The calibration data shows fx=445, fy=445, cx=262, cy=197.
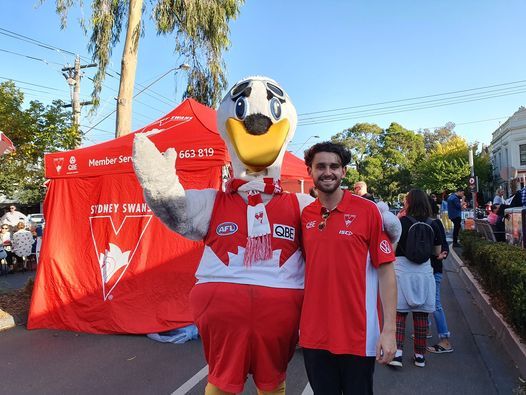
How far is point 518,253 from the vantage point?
6008 mm

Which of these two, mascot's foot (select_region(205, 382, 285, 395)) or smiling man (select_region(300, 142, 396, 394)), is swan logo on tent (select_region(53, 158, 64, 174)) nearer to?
mascot's foot (select_region(205, 382, 285, 395))

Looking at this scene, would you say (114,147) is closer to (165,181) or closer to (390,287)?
(165,181)

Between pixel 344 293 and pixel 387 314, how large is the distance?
253 millimetres

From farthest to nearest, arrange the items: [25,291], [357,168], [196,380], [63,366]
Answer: [357,168]
[25,291]
[63,366]
[196,380]

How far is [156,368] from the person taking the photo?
452 cm

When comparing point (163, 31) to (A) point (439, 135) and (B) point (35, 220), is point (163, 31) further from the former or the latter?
(A) point (439, 135)

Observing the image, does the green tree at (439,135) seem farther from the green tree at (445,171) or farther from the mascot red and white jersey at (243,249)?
the mascot red and white jersey at (243,249)

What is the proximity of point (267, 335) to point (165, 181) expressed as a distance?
0.98m

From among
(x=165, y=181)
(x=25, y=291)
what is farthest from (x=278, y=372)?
(x=25, y=291)

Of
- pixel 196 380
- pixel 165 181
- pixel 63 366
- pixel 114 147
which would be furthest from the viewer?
pixel 114 147

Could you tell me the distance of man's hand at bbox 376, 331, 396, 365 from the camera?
7.23 feet

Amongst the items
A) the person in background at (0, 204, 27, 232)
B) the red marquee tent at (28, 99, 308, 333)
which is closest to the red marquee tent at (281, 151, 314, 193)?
the red marquee tent at (28, 99, 308, 333)

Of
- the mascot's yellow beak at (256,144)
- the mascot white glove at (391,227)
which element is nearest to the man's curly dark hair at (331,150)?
the mascot's yellow beak at (256,144)

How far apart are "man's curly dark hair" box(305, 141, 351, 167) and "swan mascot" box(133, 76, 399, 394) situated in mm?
248
